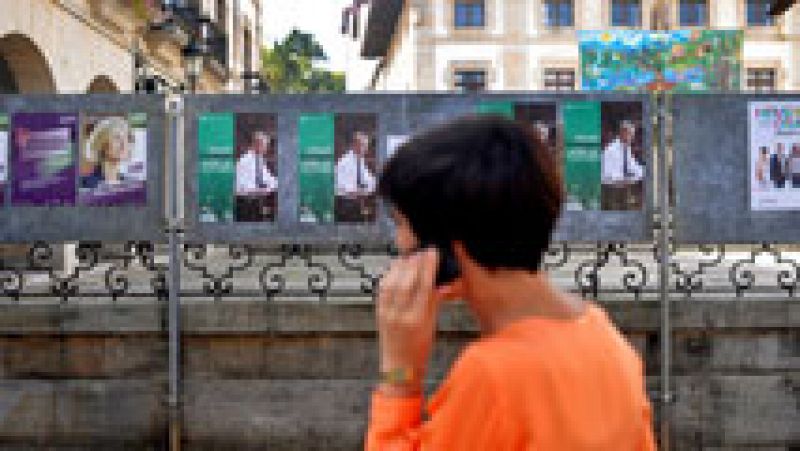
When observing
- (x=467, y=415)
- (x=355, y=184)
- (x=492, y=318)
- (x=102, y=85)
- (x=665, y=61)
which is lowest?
(x=467, y=415)

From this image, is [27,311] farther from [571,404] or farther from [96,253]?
[571,404]

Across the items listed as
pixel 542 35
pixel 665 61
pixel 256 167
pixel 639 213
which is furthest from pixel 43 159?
pixel 542 35

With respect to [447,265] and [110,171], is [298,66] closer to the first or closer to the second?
[110,171]

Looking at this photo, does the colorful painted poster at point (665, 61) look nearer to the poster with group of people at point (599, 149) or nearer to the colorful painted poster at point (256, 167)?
the poster with group of people at point (599, 149)

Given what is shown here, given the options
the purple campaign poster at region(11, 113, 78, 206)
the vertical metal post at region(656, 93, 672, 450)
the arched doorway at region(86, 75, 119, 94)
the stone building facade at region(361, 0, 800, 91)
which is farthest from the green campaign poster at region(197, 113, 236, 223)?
the stone building facade at region(361, 0, 800, 91)

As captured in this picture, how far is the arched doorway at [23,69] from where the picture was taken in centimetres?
1515

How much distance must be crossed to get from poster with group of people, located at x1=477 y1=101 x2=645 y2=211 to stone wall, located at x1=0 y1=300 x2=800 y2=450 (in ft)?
2.20

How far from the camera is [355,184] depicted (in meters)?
6.27

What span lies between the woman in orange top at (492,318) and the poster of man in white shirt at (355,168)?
15.3 ft

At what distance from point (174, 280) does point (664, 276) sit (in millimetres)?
2865

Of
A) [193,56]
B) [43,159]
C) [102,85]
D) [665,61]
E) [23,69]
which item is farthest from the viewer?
[665,61]

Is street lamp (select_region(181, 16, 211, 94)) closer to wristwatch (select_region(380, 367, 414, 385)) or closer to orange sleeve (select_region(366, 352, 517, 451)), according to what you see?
wristwatch (select_region(380, 367, 414, 385))

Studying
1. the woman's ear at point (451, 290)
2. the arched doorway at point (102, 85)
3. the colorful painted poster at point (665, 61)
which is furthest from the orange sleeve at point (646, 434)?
the colorful painted poster at point (665, 61)

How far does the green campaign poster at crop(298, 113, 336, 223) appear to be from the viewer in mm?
6281
